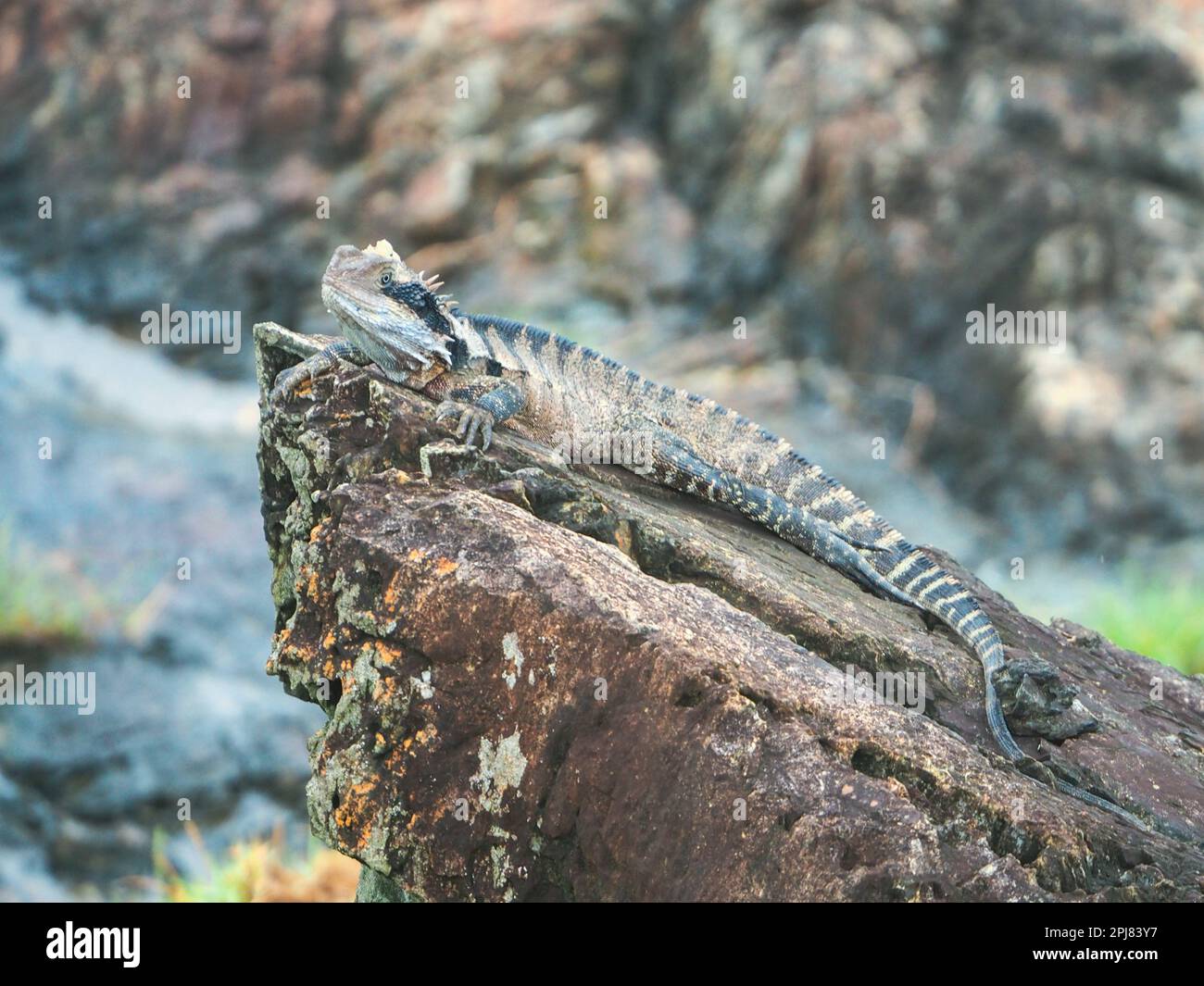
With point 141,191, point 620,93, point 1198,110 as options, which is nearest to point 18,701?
point 141,191

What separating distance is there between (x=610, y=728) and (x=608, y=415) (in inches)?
91.6

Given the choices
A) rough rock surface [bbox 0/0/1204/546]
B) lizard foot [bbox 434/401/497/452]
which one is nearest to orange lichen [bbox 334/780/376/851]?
lizard foot [bbox 434/401/497/452]

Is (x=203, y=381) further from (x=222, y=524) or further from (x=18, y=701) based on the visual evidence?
(x=18, y=701)

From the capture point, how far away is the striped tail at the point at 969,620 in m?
5.01

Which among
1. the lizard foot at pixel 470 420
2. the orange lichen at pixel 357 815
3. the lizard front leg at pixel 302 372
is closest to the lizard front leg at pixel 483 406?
the lizard foot at pixel 470 420

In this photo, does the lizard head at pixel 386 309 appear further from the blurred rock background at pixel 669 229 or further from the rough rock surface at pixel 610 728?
the blurred rock background at pixel 669 229

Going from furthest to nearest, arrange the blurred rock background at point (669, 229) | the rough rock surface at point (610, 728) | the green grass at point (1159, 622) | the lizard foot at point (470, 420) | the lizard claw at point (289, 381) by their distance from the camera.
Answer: the blurred rock background at point (669, 229)
the green grass at point (1159, 622)
the lizard claw at point (289, 381)
the lizard foot at point (470, 420)
the rough rock surface at point (610, 728)

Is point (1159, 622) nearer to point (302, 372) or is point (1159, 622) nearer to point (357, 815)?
point (302, 372)

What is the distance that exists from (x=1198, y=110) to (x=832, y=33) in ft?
14.7

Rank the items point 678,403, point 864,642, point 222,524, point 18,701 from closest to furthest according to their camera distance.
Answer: point 864,642 → point 678,403 → point 18,701 → point 222,524

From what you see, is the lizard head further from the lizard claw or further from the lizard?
the lizard claw

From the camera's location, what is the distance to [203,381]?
15.2 metres

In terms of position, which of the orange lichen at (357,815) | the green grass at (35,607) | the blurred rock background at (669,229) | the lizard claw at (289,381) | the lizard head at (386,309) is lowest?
the orange lichen at (357,815)

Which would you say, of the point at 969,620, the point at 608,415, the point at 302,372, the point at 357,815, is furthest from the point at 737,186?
the point at 357,815
